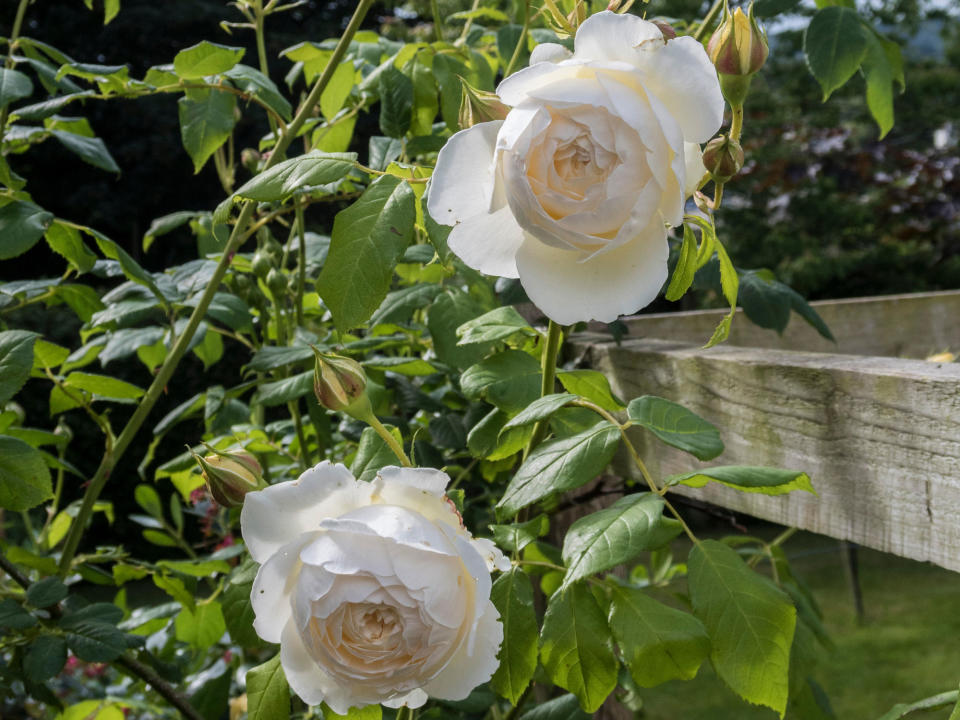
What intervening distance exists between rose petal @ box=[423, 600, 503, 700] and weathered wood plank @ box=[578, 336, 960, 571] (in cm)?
31

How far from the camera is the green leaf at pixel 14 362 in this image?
0.64 m

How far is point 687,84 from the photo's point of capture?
0.39 meters

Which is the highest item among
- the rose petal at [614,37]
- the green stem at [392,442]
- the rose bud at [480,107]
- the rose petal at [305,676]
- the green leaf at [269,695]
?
the rose petal at [614,37]

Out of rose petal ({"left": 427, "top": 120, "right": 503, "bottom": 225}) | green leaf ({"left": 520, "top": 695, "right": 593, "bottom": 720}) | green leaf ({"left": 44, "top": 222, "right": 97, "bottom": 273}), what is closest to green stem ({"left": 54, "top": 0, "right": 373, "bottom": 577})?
green leaf ({"left": 44, "top": 222, "right": 97, "bottom": 273})

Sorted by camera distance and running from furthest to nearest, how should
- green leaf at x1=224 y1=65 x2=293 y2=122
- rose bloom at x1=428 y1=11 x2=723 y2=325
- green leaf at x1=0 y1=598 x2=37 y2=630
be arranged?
green leaf at x1=224 y1=65 x2=293 y2=122
green leaf at x1=0 y1=598 x2=37 y2=630
rose bloom at x1=428 y1=11 x2=723 y2=325

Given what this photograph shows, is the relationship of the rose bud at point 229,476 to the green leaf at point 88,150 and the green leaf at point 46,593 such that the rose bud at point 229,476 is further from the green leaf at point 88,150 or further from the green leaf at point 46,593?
the green leaf at point 88,150

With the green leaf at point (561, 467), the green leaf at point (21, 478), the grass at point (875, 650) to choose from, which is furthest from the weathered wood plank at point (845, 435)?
the grass at point (875, 650)

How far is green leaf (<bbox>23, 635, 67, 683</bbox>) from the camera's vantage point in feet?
2.32

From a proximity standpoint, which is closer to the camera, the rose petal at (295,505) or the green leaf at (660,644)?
the rose petal at (295,505)

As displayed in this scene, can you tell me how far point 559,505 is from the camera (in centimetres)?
105

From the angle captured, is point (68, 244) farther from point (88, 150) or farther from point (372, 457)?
point (372, 457)

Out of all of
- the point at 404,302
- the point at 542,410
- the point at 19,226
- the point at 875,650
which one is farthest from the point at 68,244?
the point at 875,650

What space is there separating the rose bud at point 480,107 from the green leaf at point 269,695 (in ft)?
1.12

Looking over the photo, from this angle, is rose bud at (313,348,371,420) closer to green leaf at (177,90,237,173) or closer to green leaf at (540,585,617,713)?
green leaf at (540,585,617,713)
